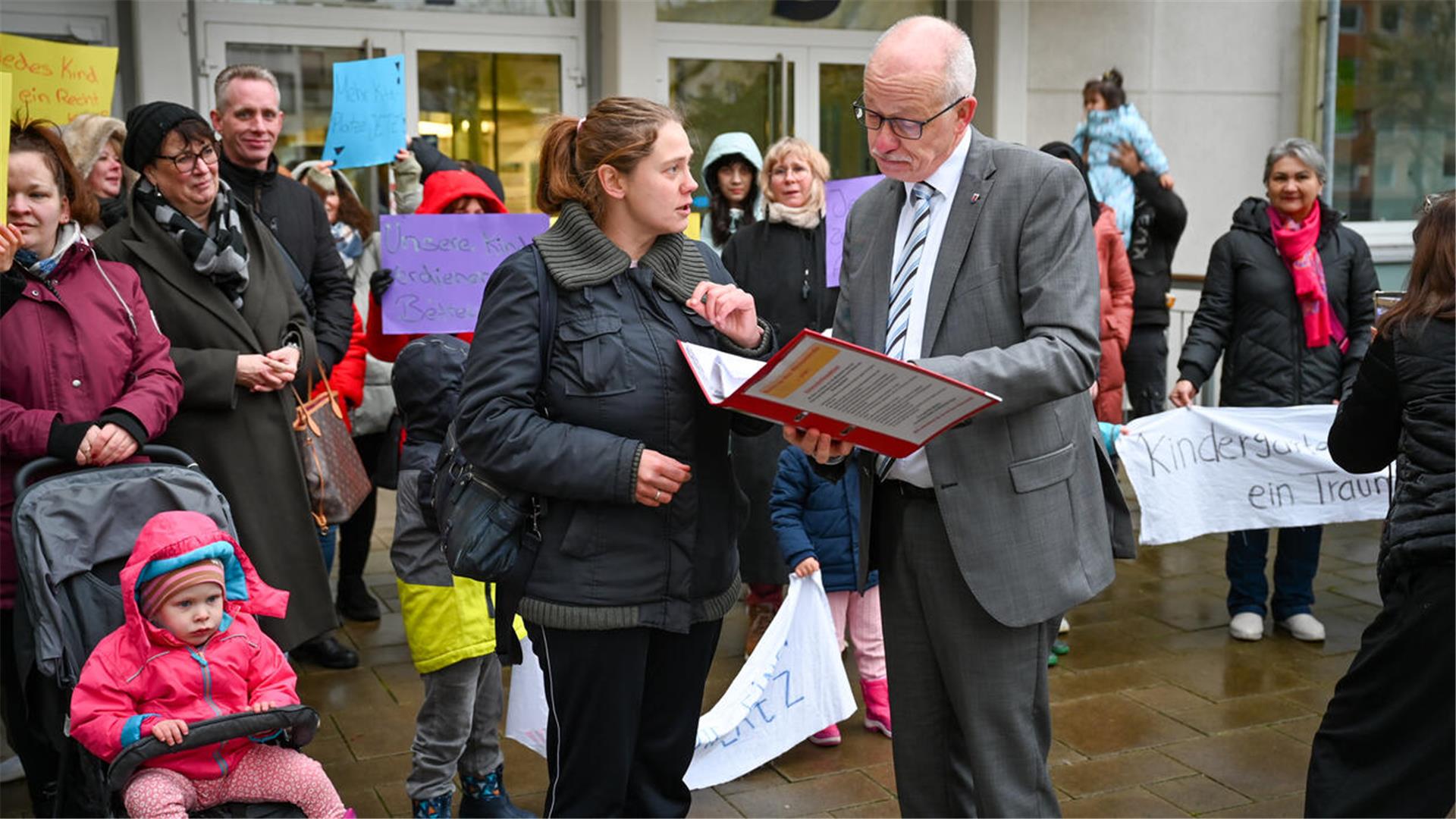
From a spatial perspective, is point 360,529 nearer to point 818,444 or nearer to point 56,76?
point 56,76

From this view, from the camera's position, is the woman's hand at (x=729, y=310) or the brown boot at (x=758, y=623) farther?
the brown boot at (x=758, y=623)

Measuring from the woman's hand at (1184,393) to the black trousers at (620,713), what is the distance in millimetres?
3344

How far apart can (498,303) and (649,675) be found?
2.97ft

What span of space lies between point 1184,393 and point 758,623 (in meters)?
2.05

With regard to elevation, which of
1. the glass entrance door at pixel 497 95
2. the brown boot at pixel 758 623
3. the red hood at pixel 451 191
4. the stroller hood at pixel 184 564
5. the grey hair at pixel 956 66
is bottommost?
the brown boot at pixel 758 623

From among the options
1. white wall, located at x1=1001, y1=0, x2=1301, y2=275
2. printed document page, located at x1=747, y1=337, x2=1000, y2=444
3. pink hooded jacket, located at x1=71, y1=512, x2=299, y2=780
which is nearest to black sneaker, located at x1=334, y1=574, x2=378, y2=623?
pink hooded jacket, located at x1=71, y1=512, x2=299, y2=780

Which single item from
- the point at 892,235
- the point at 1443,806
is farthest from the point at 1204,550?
the point at 892,235

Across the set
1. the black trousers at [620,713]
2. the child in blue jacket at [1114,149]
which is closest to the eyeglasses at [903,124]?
the black trousers at [620,713]

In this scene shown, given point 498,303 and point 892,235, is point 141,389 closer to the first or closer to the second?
point 498,303

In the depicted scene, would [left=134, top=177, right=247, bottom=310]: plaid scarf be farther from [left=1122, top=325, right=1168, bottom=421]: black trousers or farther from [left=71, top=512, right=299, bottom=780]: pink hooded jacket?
[left=1122, top=325, right=1168, bottom=421]: black trousers

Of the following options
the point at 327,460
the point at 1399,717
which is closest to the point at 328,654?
the point at 327,460

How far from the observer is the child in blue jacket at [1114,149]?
7.47 metres

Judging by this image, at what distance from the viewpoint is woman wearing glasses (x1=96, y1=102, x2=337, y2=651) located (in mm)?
4375

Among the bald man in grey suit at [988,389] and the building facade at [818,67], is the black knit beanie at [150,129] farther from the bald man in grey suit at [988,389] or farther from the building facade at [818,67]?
the building facade at [818,67]
